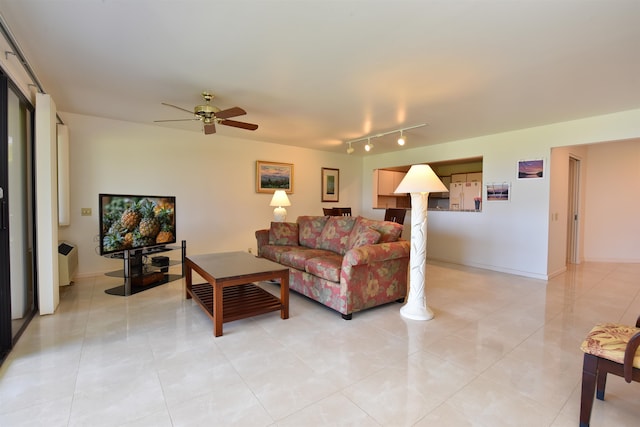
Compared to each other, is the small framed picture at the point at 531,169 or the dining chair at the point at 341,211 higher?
the small framed picture at the point at 531,169

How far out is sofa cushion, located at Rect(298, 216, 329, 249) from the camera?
4.22 meters

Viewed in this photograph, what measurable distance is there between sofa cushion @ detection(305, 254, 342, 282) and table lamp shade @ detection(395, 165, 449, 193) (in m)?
1.02

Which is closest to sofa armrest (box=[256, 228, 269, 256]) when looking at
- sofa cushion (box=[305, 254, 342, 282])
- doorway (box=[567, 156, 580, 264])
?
→ sofa cushion (box=[305, 254, 342, 282])

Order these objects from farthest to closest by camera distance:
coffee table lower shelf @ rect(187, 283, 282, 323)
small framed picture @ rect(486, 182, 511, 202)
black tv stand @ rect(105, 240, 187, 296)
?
small framed picture @ rect(486, 182, 511, 202) → black tv stand @ rect(105, 240, 187, 296) → coffee table lower shelf @ rect(187, 283, 282, 323)

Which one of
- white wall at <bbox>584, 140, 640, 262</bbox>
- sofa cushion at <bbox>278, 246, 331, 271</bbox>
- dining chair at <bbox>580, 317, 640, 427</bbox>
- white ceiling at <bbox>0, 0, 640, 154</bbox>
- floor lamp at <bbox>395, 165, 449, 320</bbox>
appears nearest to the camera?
dining chair at <bbox>580, 317, 640, 427</bbox>

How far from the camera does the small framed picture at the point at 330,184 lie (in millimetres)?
6770

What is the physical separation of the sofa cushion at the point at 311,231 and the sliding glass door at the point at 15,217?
9.73 ft

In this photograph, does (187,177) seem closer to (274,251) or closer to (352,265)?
(274,251)

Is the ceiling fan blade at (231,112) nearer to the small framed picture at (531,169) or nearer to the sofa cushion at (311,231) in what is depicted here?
the sofa cushion at (311,231)

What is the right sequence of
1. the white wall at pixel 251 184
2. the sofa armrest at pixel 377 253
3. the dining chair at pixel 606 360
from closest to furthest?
the dining chair at pixel 606 360 → the sofa armrest at pixel 377 253 → the white wall at pixel 251 184

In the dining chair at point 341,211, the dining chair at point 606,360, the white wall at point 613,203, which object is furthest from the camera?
the dining chair at point 341,211

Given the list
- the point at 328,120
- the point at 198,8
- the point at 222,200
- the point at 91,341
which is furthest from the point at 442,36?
the point at 222,200

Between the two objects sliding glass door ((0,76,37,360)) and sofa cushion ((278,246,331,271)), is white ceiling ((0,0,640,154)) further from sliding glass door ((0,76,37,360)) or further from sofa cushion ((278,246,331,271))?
sofa cushion ((278,246,331,271))

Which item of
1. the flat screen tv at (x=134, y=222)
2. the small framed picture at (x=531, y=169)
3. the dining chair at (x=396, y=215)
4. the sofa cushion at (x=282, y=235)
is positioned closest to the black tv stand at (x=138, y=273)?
the flat screen tv at (x=134, y=222)
